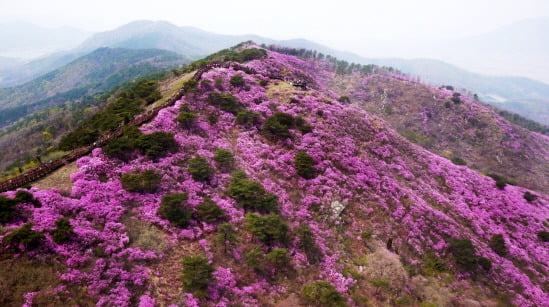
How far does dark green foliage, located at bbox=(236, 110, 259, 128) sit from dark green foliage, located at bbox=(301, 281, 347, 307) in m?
25.6

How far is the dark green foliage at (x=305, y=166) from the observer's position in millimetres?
34500

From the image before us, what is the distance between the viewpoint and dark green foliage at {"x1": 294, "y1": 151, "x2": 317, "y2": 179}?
3450 cm

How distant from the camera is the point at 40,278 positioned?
55.7 feet

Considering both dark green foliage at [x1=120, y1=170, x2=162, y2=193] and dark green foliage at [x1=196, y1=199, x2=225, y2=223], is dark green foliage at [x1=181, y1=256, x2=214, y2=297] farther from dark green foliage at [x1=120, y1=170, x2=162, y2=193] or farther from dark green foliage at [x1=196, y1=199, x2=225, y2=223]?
dark green foliage at [x1=120, y1=170, x2=162, y2=193]

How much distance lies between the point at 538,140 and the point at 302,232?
10783cm

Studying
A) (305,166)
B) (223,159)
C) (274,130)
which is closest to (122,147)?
(223,159)

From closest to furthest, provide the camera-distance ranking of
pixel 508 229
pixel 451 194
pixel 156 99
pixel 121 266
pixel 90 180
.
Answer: pixel 121 266
pixel 90 180
pixel 508 229
pixel 451 194
pixel 156 99

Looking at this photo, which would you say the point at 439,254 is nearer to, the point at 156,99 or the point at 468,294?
the point at 468,294

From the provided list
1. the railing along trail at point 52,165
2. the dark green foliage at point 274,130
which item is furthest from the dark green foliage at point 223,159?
the railing along trail at point 52,165

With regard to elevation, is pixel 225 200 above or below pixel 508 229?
above

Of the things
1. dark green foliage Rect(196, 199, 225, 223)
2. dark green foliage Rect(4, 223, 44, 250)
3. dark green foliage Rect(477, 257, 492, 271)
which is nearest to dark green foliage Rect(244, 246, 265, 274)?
dark green foliage Rect(196, 199, 225, 223)

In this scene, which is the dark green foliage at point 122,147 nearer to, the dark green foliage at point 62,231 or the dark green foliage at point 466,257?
the dark green foliage at point 62,231

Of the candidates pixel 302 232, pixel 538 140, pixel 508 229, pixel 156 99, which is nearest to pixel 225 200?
pixel 302 232

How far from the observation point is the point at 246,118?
136 ft
